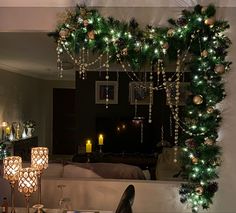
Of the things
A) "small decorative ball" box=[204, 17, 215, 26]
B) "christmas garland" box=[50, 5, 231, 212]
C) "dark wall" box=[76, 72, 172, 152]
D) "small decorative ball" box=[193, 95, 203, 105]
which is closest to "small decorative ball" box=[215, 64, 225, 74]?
"christmas garland" box=[50, 5, 231, 212]

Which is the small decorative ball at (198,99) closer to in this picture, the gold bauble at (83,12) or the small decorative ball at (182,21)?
the small decorative ball at (182,21)

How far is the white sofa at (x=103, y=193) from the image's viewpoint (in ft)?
11.0

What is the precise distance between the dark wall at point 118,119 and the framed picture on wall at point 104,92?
0.24 feet

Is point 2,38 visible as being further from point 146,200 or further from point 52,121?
point 52,121

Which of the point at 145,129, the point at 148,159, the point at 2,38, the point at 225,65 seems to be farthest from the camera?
the point at 145,129

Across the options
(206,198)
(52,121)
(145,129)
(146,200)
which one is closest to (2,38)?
(146,200)

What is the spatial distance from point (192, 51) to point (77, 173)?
1.74 m

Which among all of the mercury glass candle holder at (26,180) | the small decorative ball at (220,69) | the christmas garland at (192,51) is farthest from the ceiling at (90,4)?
the mercury glass candle holder at (26,180)

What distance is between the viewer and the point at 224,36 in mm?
3096

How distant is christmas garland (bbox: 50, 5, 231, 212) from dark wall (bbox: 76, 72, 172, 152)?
404cm

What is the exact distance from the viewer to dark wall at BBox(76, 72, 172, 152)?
7219 millimetres

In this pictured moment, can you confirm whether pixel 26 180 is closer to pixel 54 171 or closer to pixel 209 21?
pixel 54 171

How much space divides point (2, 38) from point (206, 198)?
3.30m

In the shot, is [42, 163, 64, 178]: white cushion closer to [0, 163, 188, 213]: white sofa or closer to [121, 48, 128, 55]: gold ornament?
[0, 163, 188, 213]: white sofa
